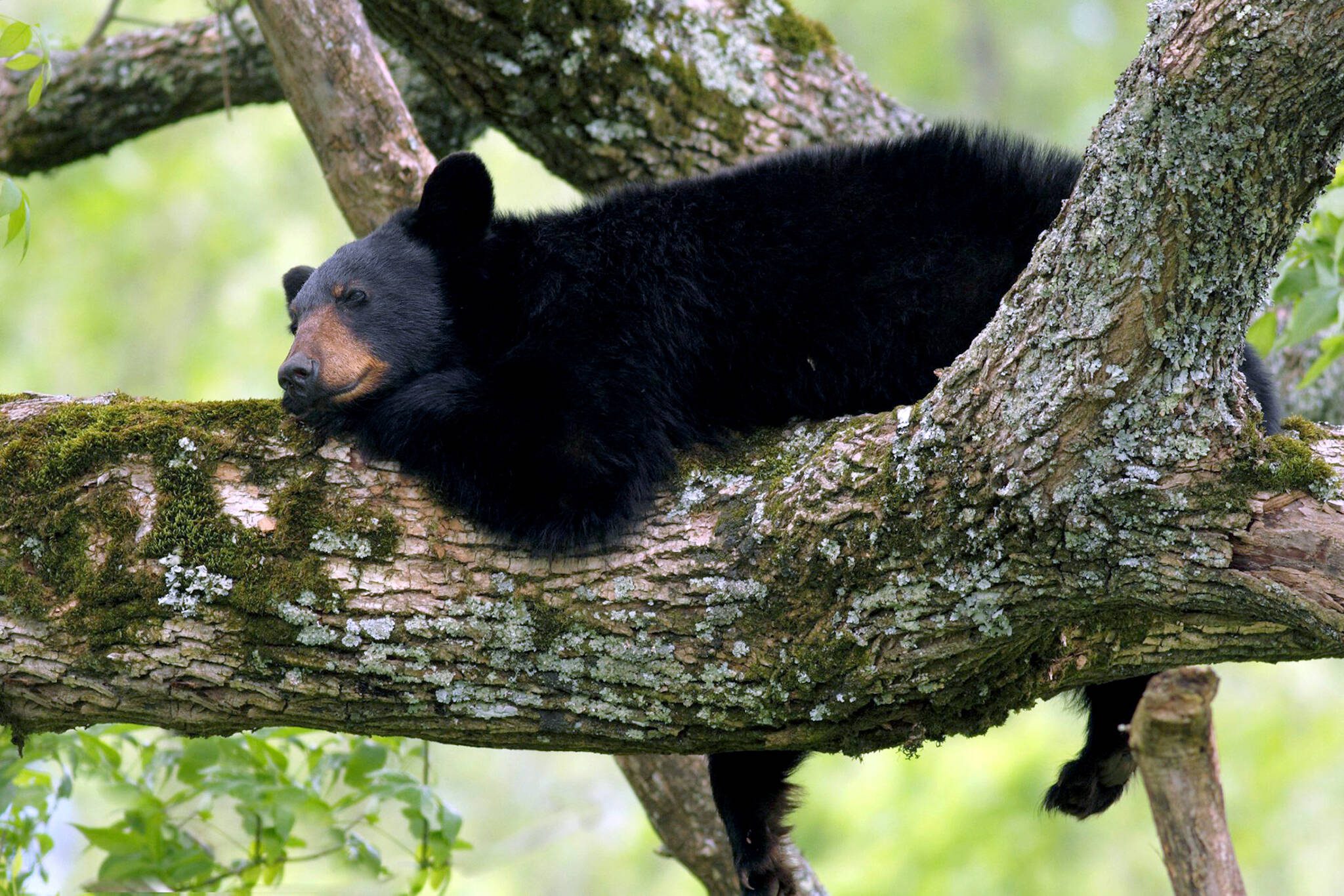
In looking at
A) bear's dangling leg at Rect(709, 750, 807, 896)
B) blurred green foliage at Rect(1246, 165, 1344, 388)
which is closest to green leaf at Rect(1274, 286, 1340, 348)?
blurred green foliage at Rect(1246, 165, 1344, 388)

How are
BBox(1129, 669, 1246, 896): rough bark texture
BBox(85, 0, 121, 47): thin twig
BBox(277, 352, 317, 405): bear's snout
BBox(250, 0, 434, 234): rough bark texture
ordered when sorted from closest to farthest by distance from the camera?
BBox(277, 352, 317, 405): bear's snout, BBox(1129, 669, 1246, 896): rough bark texture, BBox(250, 0, 434, 234): rough bark texture, BBox(85, 0, 121, 47): thin twig

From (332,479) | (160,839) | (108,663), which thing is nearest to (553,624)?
(332,479)

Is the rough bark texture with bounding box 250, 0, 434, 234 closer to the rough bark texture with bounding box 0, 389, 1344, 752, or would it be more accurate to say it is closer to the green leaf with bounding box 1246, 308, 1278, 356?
the rough bark texture with bounding box 0, 389, 1344, 752

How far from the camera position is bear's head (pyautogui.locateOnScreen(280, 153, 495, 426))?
13.9ft

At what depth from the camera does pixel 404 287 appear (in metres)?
4.42

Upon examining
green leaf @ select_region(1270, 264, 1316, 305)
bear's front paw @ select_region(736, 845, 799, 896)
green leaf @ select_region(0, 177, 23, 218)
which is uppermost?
green leaf @ select_region(1270, 264, 1316, 305)

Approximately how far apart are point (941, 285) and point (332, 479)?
6.75ft

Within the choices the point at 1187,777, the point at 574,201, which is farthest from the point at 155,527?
the point at 574,201

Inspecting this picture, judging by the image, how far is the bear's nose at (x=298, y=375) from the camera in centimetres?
367

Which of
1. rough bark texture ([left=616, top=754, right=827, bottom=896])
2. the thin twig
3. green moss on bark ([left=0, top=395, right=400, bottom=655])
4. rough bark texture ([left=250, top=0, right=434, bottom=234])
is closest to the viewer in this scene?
green moss on bark ([left=0, top=395, right=400, bottom=655])

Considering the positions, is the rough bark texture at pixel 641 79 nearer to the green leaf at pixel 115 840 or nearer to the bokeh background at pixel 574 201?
the bokeh background at pixel 574 201

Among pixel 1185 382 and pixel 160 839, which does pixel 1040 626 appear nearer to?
pixel 1185 382

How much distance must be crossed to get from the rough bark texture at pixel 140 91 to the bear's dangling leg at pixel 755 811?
12.3 feet

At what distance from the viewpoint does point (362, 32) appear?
480 centimetres
